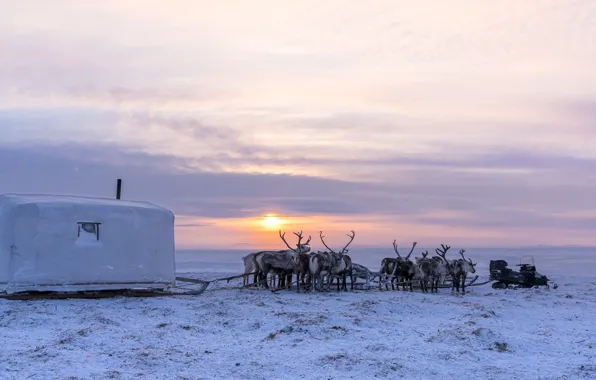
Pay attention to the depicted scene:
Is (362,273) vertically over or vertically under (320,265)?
under

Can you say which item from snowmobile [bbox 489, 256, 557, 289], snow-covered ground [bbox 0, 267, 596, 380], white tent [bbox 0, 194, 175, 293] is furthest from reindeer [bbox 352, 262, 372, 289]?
white tent [bbox 0, 194, 175, 293]

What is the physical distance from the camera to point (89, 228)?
21.3 meters

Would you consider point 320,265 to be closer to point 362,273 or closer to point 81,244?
point 362,273

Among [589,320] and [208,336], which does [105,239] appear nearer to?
[208,336]

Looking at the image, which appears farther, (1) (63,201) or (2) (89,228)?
(2) (89,228)

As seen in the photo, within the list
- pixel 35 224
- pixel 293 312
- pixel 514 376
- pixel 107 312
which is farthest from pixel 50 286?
pixel 514 376

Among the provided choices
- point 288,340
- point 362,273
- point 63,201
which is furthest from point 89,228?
Result: point 362,273

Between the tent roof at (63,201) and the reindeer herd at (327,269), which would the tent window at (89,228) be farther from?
the reindeer herd at (327,269)

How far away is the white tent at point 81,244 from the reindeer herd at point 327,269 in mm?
4528

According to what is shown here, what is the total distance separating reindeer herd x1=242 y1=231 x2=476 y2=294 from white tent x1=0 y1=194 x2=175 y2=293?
4.53 meters

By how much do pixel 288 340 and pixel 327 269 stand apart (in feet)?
39.8

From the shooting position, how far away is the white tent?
1988cm

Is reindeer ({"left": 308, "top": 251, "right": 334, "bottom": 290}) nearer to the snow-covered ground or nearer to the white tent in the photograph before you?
the snow-covered ground

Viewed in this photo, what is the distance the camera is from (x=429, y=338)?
14586 millimetres
